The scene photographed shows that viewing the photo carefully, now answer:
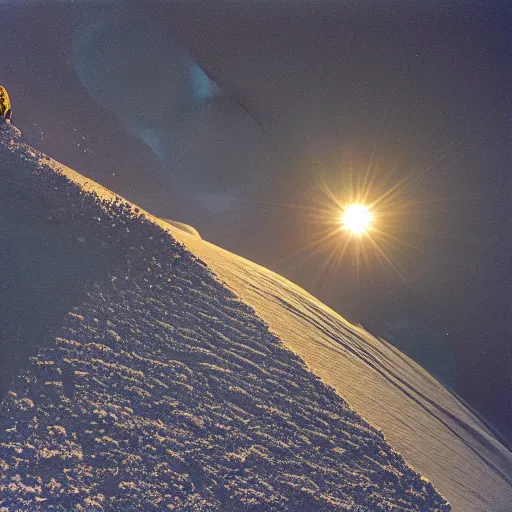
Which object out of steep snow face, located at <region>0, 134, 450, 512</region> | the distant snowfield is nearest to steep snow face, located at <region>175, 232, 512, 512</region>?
the distant snowfield

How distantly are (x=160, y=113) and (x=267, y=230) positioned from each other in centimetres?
294

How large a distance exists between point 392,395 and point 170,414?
2.19 m

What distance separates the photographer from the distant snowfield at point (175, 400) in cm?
212

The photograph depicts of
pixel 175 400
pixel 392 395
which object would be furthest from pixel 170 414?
pixel 392 395

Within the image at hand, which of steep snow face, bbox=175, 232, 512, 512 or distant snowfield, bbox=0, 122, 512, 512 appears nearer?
distant snowfield, bbox=0, 122, 512, 512

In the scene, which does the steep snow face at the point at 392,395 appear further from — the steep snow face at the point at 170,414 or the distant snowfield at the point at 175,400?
the steep snow face at the point at 170,414

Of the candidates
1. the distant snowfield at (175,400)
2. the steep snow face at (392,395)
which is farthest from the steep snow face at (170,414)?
the steep snow face at (392,395)

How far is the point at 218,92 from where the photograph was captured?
691cm

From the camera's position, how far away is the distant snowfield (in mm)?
2123

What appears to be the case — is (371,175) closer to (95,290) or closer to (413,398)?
(413,398)

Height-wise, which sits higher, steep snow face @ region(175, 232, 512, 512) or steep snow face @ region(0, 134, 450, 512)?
steep snow face @ region(175, 232, 512, 512)

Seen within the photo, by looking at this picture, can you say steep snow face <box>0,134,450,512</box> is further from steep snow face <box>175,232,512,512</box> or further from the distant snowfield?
steep snow face <box>175,232,512,512</box>

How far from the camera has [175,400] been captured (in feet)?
7.94

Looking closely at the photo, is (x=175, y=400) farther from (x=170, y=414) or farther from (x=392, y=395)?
(x=392, y=395)
